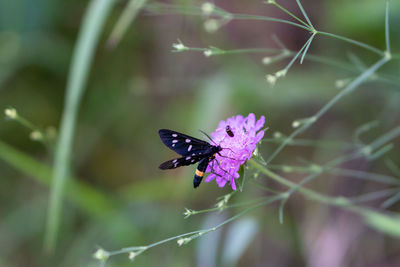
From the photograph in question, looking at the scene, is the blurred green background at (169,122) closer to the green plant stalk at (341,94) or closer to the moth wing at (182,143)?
the green plant stalk at (341,94)

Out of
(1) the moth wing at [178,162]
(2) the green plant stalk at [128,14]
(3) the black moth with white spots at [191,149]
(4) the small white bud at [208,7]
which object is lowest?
(1) the moth wing at [178,162]

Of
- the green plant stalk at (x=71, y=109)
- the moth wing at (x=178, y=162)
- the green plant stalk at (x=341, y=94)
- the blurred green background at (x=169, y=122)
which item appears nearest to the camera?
the moth wing at (x=178, y=162)

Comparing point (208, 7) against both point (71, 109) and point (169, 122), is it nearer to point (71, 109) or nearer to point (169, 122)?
point (71, 109)

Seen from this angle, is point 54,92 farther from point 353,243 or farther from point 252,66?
point 353,243

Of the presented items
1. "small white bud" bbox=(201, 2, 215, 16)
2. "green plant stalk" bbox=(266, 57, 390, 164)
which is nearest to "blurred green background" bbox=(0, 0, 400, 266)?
"green plant stalk" bbox=(266, 57, 390, 164)

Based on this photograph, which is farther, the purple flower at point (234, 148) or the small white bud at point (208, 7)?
the small white bud at point (208, 7)

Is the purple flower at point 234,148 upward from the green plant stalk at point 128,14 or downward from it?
downward

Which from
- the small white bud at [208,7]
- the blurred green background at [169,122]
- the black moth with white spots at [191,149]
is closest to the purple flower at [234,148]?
the black moth with white spots at [191,149]

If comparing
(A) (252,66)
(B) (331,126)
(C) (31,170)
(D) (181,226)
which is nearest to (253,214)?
(D) (181,226)

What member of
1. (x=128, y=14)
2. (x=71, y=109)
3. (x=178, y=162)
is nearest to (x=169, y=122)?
(x=128, y=14)
